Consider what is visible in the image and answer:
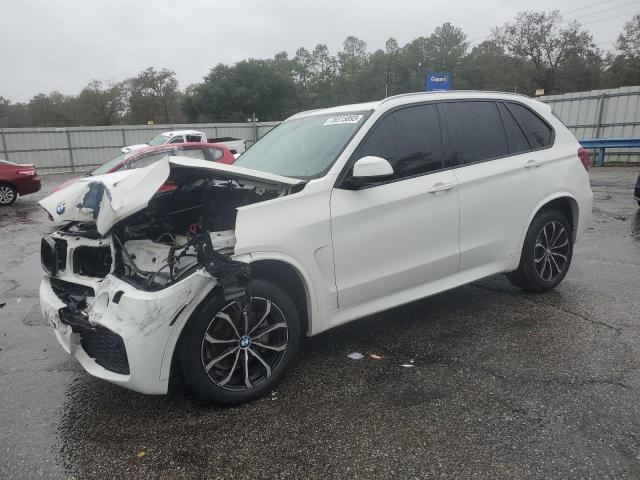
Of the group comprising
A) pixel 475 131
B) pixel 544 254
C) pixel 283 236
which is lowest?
pixel 544 254

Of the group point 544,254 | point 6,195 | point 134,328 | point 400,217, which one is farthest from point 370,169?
point 6,195

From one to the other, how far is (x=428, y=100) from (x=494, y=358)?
207 centimetres

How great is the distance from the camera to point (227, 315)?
110 inches

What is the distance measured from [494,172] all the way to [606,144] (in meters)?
15.6

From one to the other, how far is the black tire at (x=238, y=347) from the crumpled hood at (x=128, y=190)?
648mm

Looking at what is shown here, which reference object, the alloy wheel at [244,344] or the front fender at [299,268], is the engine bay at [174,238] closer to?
the front fender at [299,268]

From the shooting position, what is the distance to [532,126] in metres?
4.41

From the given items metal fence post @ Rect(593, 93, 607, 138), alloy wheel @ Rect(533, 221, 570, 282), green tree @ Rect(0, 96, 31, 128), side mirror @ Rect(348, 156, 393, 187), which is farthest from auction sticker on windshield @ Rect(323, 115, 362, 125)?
green tree @ Rect(0, 96, 31, 128)

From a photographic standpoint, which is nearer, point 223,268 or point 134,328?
point 134,328

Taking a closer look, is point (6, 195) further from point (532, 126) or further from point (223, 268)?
point (532, 126)

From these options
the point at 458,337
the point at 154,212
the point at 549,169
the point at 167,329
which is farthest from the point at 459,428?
the point at 549,169

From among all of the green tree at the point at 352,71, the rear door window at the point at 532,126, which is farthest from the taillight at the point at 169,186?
the green tree at the point at 352,71

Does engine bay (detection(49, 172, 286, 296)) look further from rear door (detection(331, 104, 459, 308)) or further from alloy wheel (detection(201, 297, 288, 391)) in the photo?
rear door (detection(331, 104, 459, 308))

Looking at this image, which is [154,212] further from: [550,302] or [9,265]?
[9,265]
